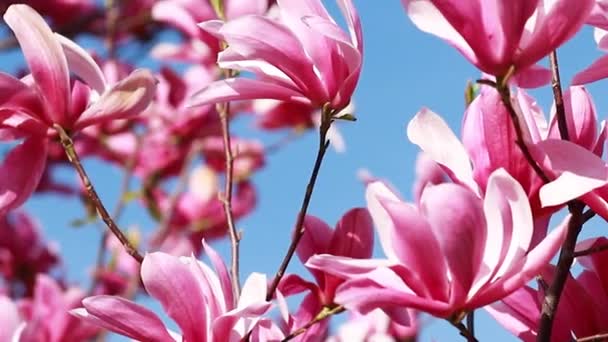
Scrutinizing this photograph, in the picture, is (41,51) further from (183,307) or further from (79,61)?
(183,307)

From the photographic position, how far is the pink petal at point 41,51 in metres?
0.83

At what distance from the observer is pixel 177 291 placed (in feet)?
2.34

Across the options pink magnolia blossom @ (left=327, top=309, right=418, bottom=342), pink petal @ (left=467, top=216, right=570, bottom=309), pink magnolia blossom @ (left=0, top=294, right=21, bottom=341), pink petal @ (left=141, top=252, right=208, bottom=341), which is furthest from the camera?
pink magnolia blossom @ (left=327, top=309, right=418, bottom=342)

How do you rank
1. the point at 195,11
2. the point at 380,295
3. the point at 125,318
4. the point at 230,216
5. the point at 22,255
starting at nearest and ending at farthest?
the point at 380,295, the point at 125,318, the point at 230,216, the point at 195,11, the point at 22,255

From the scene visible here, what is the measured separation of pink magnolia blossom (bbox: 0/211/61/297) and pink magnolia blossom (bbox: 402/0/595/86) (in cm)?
241

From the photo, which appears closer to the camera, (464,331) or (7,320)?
(464,331)

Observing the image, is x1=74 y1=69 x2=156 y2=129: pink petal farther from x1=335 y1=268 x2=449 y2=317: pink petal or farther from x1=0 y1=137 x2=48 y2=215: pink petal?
x1=335 y1=268 x2=449 y2=317: pink petal

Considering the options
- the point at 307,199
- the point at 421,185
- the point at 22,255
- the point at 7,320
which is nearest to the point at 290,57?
the point at 307,199

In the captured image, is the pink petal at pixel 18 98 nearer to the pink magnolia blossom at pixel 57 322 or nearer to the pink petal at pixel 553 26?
the pink petal at pixel 553 26

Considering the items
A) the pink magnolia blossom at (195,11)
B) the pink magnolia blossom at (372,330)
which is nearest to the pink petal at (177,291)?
the pink magnolia blossom at (372,330)

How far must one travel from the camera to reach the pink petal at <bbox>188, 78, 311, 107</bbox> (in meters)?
0.75

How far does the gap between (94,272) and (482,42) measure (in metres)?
1.89

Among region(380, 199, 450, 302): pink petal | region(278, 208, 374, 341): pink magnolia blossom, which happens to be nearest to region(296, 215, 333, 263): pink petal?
region(278, 208, 374, 341): pink magnolia blossom

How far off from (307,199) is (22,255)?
7.39 ft
